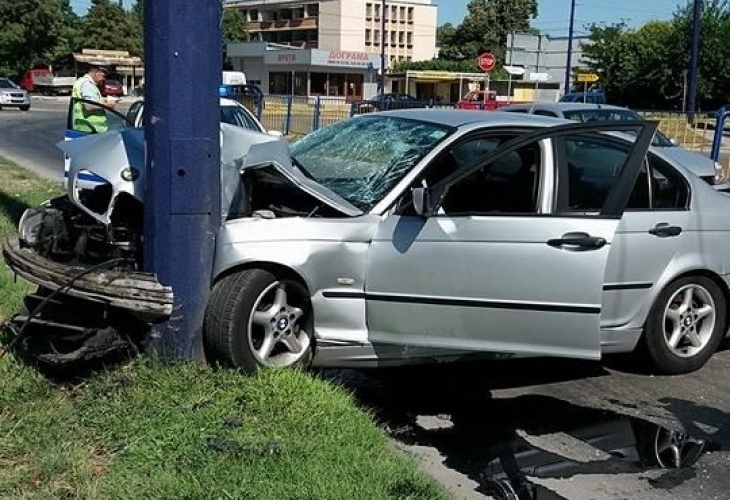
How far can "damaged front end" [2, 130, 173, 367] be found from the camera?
4.61m

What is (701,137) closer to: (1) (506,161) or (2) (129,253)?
(1) (506,161)

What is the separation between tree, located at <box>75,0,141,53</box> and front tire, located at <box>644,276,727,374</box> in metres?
89.1

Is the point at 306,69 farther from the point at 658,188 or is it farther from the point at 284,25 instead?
the point at 658,188

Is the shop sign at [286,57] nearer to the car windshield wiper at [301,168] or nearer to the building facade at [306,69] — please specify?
the building facade at [306,69]

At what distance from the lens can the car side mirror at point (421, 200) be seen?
4.70m

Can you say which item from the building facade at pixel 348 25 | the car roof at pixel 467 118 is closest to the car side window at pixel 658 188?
the car roof at pixel 467 118

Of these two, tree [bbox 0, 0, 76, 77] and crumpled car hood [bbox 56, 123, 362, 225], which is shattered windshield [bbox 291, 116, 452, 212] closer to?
crumpled car hood [bbox 56, 123, 362, 225]

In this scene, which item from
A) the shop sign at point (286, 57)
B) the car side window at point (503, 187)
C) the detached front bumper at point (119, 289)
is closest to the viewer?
the detached front bumper at point (119, 289)

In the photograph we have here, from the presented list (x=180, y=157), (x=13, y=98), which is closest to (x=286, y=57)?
(x=13, y=98)

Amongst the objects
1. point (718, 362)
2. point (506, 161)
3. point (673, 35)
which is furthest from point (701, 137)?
point (673, 35)

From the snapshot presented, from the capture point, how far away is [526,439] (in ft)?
15.6

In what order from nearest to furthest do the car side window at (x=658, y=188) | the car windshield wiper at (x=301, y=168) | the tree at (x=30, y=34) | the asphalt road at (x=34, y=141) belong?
the car windshield wiper at (x=301, y=168), the car side window at (x=658, y=188), the asphalt road at (x=34, y=141), the tree at (x=30, y=34)

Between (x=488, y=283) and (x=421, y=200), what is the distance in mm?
564

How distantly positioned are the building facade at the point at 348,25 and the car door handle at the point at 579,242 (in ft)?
348
